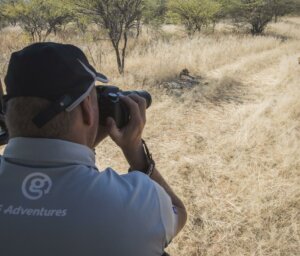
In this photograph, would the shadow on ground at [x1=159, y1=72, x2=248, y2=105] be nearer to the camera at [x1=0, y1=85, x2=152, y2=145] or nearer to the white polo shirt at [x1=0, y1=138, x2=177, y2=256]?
the camera at [x1=0, y1=85, x2=152, y2=145]

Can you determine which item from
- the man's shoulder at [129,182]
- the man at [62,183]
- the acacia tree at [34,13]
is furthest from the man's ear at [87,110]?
the acacia tree at [34,13]

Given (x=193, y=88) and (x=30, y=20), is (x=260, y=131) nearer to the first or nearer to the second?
(x=193, y=88)

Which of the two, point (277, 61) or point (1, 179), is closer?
point (1, 179)

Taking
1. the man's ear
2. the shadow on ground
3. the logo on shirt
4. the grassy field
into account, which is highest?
the man's ear

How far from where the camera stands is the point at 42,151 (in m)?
0.93

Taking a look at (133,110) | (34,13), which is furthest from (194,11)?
(133,110)

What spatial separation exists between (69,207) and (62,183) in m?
0.06

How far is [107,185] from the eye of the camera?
3.11ft

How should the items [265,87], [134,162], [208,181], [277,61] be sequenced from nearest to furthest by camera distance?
[134,162] < [208,181] < [265,87] < [277,61]

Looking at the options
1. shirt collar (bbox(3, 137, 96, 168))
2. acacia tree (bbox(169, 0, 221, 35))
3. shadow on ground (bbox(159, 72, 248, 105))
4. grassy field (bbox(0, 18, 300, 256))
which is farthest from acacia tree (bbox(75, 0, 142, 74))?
acacia tree (bbox(169, 0, 221, 35))

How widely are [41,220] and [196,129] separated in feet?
13.1

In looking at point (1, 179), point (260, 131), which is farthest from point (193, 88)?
point (1, 179)

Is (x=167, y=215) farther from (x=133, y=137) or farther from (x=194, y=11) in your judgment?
(x=194, y=11)

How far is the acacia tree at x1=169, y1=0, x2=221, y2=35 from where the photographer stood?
14.4m
